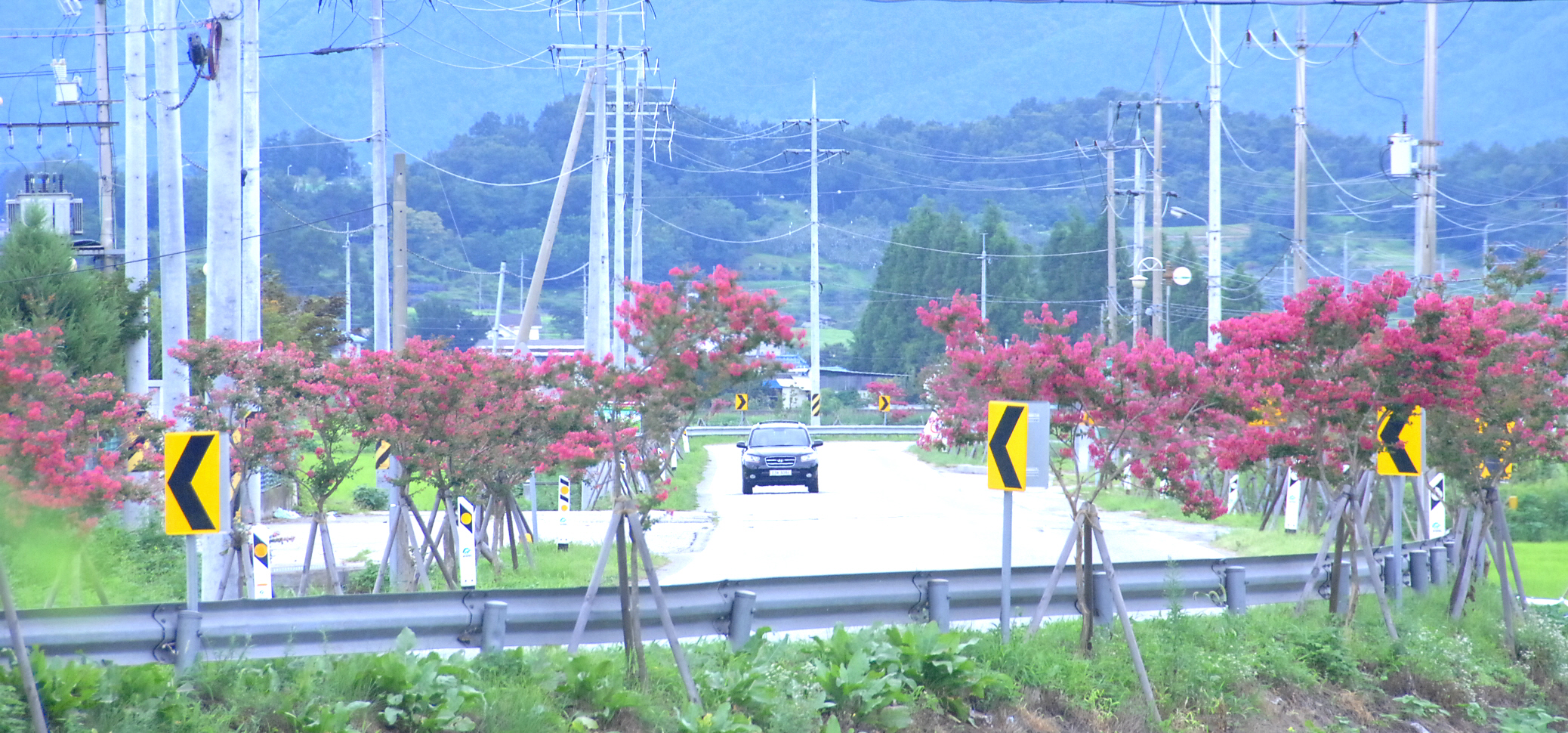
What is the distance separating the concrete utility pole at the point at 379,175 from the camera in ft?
76.8

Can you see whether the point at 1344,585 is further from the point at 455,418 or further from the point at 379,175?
the point at 379,175

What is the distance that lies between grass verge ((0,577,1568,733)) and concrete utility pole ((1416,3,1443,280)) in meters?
8.29

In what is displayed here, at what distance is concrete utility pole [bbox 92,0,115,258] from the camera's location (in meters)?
29.4

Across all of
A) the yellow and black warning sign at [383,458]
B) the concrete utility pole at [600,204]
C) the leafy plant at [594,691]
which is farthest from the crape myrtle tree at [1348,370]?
the concrete utility pole at [600,204]

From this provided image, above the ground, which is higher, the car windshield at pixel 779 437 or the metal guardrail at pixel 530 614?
the metal guardrail at pixel 530 614

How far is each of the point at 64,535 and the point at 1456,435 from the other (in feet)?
38.3

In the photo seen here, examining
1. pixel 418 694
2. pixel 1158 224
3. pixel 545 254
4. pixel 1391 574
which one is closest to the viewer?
pixel 418 694

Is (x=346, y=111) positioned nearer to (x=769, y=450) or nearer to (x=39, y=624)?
(x=769, y=450)

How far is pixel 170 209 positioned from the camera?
54.4ft

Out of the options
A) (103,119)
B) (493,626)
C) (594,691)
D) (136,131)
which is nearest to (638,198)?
(103,119)

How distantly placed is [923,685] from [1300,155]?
66.3ft

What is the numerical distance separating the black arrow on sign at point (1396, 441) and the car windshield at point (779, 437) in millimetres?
23554

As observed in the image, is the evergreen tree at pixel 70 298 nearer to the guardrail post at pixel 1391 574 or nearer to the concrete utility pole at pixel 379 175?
the concrete utility pole at pixel 379 175

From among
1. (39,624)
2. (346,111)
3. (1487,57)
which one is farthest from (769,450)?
(1487,57)
